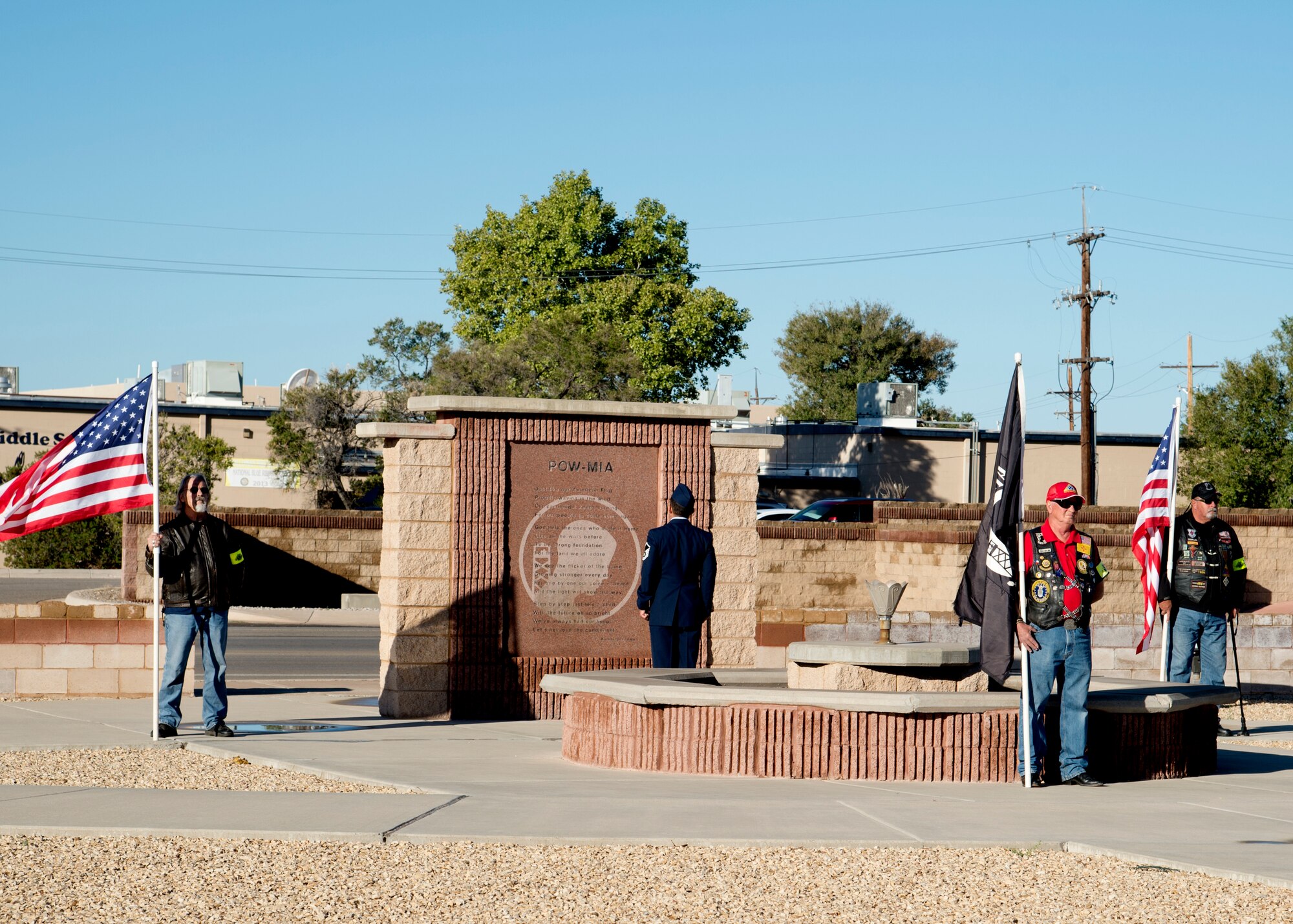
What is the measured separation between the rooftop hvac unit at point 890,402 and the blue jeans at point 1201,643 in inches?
1586

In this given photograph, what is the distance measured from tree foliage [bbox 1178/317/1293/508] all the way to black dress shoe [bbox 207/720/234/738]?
3459cm

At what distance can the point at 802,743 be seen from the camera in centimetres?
869

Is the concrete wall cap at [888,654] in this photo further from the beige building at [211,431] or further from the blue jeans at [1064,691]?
the beige building at [211,431]

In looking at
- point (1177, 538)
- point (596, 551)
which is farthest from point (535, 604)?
point (1177, 538)

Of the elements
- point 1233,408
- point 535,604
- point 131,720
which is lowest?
point 131,720

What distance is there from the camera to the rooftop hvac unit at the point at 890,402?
174 ft

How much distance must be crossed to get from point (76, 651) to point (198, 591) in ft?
9.59

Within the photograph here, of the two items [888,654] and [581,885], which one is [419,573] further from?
[581,885]

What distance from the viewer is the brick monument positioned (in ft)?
38.5

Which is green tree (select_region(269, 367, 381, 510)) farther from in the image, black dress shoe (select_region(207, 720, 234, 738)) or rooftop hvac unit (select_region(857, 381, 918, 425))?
black dress shoe (select_region(207, 720, 234, 738))

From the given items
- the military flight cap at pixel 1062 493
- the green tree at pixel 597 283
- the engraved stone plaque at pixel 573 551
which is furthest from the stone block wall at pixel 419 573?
the green tree at pixel 597 283

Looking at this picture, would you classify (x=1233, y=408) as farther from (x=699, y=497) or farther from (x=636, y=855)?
(x=636, y=855)

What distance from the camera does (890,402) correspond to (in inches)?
2096

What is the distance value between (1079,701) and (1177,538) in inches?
162
